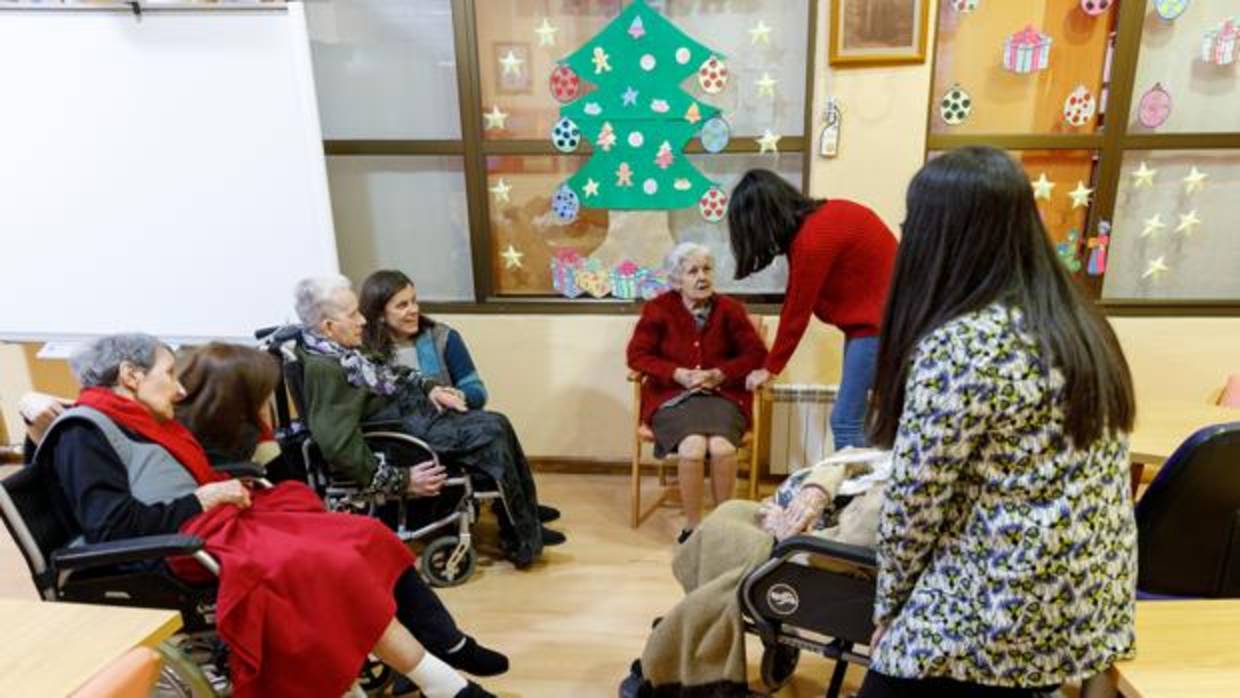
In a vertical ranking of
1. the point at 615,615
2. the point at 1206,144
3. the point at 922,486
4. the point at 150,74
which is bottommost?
the point at 615,615

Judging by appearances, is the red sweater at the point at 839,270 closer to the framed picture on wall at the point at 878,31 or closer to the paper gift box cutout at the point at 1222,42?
the framed picture on wall at the point at 878,31

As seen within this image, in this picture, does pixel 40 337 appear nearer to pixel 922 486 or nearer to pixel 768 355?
pixel 768 355

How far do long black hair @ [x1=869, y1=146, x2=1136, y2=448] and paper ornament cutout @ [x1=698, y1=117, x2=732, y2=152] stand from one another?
6.50 feet

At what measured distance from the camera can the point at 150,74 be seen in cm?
268

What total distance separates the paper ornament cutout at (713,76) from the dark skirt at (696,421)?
121cm

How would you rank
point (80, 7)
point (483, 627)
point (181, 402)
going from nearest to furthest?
point (181, 402) → point (483, 627) → point (80, 7)

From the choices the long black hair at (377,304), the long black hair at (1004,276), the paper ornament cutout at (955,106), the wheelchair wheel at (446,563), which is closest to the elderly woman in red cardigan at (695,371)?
the wheelchair wheel at (446,563)

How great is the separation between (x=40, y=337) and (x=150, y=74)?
3.66ft

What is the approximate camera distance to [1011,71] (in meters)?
2.87

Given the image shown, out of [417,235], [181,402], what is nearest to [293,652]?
[181,402]

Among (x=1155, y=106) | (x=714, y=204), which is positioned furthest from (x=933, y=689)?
(x=1155, y=106)

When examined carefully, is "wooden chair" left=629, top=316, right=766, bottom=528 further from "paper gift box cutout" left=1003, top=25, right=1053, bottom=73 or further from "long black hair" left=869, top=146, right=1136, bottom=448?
"long black hair" left=869, top=146, right=1136, bottom=448

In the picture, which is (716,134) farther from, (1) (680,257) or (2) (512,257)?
(2) (512,257)

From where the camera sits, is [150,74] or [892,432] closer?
[892,432]
